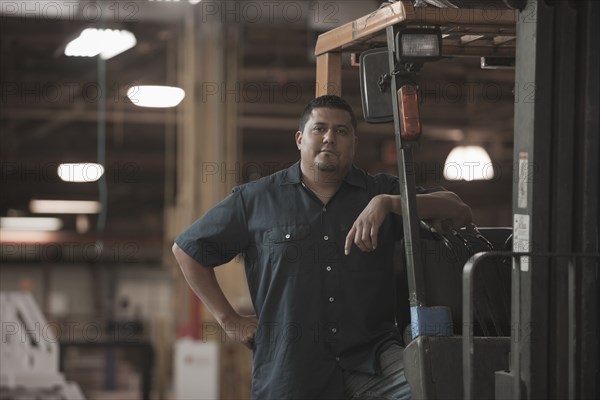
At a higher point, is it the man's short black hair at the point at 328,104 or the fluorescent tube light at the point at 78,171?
the man's short black hair at the point at 328,104

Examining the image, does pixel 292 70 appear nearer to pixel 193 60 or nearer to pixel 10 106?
pixel 193 60

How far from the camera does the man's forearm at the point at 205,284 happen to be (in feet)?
16.0

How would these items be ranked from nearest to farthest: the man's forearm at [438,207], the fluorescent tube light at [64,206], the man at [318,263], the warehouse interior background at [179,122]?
1. the man's forearm at [438,207]
2. the man at [318,263]
3. the warehouse interior background at [179,122]
4. the fluorescent tube light at [64,206]

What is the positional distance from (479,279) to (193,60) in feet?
31.6

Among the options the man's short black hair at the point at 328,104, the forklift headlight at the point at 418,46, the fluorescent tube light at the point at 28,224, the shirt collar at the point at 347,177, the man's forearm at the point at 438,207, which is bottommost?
the fluorescent tube light at the point at 28,224

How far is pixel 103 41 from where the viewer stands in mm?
11070

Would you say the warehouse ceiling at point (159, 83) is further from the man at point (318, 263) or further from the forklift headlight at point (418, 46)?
the forklift headlight at point (418, 46)

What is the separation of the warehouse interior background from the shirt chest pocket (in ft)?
4.65

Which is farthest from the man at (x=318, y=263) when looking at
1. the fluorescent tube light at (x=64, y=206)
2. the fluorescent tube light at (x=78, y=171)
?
the fluorescent tube light at (x=64, y=206)

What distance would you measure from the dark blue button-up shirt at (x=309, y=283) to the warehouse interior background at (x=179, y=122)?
4.24ft

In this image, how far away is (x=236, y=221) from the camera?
188 inches

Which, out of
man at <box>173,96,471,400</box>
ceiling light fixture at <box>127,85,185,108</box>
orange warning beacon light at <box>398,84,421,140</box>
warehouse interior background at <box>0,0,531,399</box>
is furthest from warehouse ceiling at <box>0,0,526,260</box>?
orange warning beacon light at <box>398,84,421,140</box>

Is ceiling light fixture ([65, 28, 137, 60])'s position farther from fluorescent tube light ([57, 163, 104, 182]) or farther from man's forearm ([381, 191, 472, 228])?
man's forearm ([381, 191, 472, 228])

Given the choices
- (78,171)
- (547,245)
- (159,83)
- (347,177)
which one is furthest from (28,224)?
(547,245)
